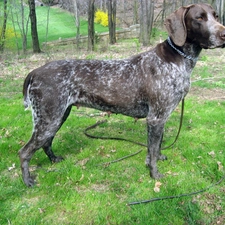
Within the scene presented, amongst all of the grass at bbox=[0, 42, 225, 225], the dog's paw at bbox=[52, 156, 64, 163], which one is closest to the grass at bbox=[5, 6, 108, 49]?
the grass at bbox=[0, 42, 225, 225]

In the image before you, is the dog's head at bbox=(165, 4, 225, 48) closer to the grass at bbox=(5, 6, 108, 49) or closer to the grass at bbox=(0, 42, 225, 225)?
the grass at bbox=(0, 42, 225, 225)

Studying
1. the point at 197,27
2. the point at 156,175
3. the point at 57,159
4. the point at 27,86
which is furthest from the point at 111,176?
the point at 197,27

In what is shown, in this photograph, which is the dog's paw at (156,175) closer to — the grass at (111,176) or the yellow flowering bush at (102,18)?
the grass at (111,176)

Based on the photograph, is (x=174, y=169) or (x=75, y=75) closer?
(x=75, y=75)

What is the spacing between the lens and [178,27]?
12.5 feet

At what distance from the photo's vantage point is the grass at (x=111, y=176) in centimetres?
354

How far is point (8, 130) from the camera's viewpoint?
19.5 ft

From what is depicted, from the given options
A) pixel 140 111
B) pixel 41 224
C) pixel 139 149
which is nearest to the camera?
pixel 41 224

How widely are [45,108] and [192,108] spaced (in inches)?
162

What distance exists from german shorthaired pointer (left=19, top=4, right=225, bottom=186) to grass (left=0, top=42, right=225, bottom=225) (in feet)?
1.10

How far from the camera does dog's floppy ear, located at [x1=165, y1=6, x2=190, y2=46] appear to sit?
12.4 ft

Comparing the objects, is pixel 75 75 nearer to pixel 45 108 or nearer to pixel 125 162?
pixel 45 108

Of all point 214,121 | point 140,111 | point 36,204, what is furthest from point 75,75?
point 214,121

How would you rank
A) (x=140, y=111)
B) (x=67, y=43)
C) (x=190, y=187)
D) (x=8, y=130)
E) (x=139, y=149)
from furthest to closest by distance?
(x=67, y=43)
(x=8, y=130)
(x=139, y=149)
(x=140, y=111)
(x=190, y=187)
